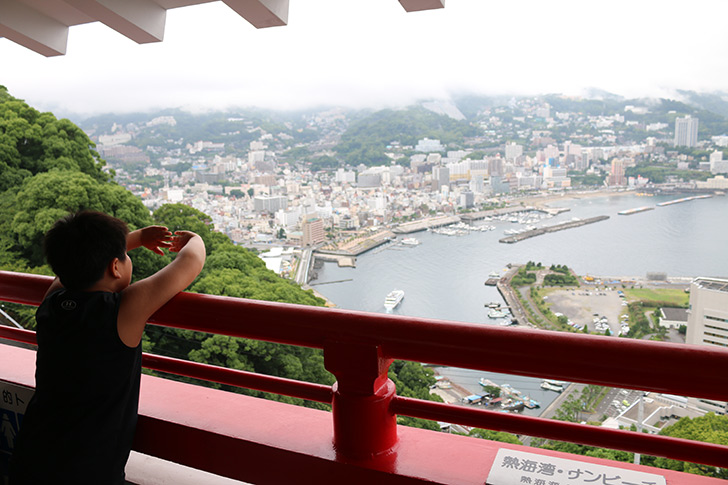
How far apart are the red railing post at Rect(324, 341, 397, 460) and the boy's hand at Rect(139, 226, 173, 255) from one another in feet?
1.74

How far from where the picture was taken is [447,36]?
25.0 meters

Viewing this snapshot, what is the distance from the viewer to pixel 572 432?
854mm

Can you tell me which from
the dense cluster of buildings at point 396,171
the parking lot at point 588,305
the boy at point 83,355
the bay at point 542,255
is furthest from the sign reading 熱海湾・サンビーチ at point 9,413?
the dense cluster of buildings at point 396,171

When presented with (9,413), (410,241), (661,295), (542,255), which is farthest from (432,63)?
(9,413)

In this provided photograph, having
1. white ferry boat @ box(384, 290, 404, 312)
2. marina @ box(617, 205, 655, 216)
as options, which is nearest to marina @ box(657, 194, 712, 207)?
marina @ box(617, 205, 655, 216)

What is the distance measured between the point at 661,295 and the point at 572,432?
8765 mm

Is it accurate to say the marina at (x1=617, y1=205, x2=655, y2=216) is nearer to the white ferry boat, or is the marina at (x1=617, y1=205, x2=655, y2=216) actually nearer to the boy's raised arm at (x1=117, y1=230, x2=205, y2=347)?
the white ferry boat

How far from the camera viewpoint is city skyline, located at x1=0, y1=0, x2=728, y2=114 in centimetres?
1370

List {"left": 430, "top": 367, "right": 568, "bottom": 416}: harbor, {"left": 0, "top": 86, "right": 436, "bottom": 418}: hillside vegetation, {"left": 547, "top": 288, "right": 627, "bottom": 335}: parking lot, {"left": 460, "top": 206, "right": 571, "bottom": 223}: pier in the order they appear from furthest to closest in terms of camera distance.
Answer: {"left": 460, "top": 206, "right": 571, "bottom": 223}: pier → {"left": 0, "top": 86, "right": 436, "bottom": 418}: hillside vegetation → {"left": 547, "top": 288, "right": 627, "bottom": 335}: parking lot → {"left": 430, "top": 367, "right": 568, "bottom": 416}: harbor

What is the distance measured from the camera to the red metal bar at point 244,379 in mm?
1043

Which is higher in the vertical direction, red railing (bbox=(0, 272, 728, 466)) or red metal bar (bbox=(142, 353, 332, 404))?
red railing (bbox=(0, 272, 728, 466))

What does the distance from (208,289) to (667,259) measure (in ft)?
29.9

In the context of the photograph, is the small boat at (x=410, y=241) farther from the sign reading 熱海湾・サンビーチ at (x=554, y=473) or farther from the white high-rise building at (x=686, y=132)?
the sign reading 熱海湾・サンビーチ at (x=554, y=473)

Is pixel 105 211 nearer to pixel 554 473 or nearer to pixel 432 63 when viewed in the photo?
pixel 554 473
